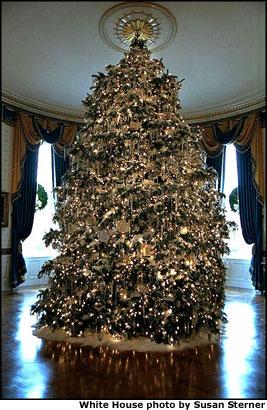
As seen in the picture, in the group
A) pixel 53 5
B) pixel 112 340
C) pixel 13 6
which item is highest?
pixel 53 5

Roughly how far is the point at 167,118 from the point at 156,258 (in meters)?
1.95

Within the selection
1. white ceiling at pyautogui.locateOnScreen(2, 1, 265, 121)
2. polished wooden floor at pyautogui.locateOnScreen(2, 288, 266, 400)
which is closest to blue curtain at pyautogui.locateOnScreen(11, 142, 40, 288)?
white ceiling at pyautogui.locateOnScreen(2, 1, 265, 121)

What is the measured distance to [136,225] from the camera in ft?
13.4

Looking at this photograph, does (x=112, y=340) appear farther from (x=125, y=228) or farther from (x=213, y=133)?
(x=213, y=133)

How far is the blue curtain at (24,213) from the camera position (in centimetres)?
732

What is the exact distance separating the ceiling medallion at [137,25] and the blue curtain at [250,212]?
11.3 feet

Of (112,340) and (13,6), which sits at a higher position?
(13,6)

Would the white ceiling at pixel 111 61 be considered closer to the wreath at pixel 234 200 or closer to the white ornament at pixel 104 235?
the wreath at pixel 234 200

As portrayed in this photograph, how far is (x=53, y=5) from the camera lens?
1.80 m

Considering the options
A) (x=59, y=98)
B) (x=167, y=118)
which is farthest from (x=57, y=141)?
(x=167, y=118)

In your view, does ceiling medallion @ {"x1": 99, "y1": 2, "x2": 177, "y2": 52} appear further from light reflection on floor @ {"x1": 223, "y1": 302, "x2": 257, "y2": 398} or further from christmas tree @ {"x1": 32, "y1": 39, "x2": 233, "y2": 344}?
light reflection on floor @ {"x1": 223, "y1": 302, "x2": 257, "y2": 398}

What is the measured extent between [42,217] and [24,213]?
66 cm

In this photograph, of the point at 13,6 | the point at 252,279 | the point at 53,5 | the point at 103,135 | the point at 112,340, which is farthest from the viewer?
the point at 252,279

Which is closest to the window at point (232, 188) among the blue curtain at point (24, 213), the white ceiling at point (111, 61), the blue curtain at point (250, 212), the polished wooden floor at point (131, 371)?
the blue curtain at point (250, 212)
